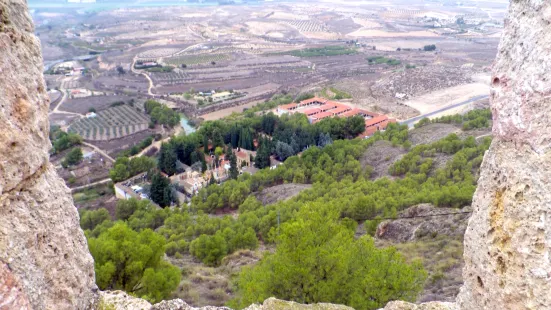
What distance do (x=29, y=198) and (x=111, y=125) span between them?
70.5 m

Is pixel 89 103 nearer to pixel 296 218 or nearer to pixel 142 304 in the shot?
pixel 296 218

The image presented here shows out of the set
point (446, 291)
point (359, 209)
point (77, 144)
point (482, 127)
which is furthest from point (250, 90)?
point (446, 291)

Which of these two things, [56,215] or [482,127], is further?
[482,127]

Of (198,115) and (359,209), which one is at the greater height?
(359,209)

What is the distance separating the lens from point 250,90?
94375mm

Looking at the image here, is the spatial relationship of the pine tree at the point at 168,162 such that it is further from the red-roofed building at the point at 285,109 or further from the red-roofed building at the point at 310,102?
the red-roofed building at the point at 310,102

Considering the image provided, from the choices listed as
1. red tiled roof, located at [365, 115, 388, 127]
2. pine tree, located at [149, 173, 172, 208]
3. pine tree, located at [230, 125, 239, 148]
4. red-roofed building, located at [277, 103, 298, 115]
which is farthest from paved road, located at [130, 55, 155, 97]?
pine tree, located at [149, 173, 172, 208]

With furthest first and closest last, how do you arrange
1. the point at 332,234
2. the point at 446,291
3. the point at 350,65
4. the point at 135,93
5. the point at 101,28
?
the point at 101,28
the point at 350,65
the point at 135,93
the point at 446,291
the point at 332,234

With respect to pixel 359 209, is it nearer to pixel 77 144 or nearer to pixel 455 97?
pixel 77 144

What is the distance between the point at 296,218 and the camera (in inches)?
737

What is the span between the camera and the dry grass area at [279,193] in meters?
36.7

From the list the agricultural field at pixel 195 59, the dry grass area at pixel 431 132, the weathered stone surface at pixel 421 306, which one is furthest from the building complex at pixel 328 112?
the agricultural field at pixel 195 59

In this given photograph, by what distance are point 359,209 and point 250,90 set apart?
69882mm

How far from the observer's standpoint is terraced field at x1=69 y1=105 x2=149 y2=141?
227ft
